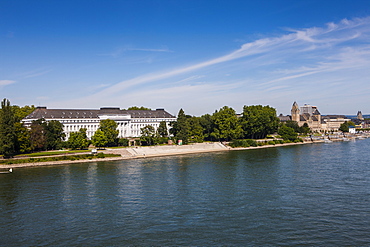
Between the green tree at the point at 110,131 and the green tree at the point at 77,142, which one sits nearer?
the green tree at the point at 77,142

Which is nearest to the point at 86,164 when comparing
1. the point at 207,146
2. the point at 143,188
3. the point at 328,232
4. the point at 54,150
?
the point at 54,150

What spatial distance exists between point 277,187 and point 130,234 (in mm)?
18299

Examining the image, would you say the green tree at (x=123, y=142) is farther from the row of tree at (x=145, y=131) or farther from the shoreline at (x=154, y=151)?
the shoreline at (x=154, y=151)

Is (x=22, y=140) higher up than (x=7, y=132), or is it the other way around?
(x=7, y=132)

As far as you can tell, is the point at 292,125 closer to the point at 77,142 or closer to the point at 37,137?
the point at 77,142

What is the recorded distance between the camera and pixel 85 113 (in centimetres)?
9050

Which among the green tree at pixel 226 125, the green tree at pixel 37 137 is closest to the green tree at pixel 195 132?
the green tree at pixel 226 125

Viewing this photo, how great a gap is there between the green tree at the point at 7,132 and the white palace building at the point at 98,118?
21.2m

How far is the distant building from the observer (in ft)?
500

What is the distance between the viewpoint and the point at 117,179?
4053 centimetres

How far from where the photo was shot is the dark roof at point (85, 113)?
8231 cm

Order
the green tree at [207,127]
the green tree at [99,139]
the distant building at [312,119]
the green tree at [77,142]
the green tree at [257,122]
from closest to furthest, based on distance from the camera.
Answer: the green tree at [77,142] → the green tree at [99,139] → the green tree at [207,127] → the green tree at [257,122] → the distant building at [312,119]

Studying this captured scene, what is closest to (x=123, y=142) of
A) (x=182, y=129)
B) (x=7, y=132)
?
(x=182, y=129)

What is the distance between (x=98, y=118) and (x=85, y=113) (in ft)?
12.4
